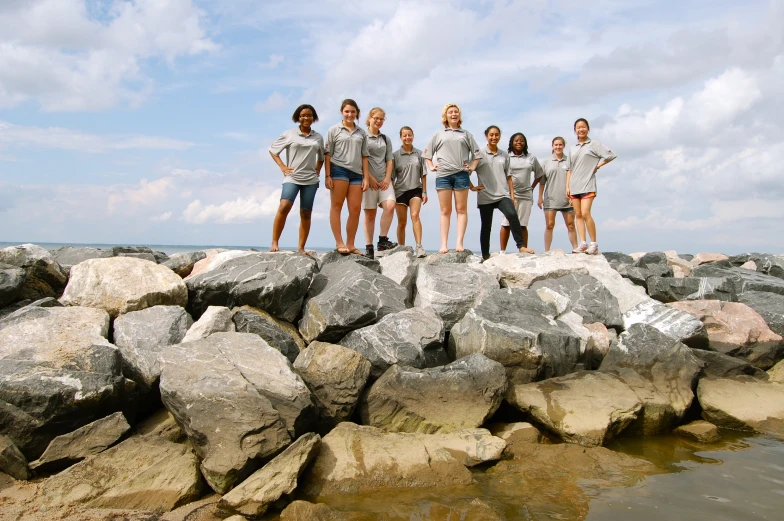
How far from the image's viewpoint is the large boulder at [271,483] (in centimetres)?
505

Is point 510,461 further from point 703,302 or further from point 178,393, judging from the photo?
point 703,302

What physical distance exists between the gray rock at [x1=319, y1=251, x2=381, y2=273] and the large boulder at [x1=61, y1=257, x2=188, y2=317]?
7.82 feet

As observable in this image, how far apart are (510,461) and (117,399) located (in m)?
4.09

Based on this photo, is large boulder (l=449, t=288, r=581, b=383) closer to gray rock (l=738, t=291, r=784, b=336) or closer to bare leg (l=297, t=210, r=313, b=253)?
bare leg (l=297, t=210, r=313, b=253)

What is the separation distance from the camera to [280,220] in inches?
378

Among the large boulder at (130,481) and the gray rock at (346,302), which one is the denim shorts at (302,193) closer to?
the gray rock at (346,302)

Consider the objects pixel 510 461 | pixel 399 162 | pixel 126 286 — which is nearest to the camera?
pixel 510 461

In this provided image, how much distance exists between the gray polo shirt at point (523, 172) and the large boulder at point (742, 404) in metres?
5.10

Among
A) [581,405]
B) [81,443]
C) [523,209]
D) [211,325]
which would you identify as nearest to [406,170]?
[523,209]

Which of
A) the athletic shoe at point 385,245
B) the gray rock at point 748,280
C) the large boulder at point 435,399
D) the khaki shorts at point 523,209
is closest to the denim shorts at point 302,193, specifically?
the athletic shoe at point 385,245

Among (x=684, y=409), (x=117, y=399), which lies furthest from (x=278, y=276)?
(x=684, y=409)

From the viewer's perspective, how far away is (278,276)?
8.27 metres

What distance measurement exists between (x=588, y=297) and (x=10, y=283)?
7.97 metres

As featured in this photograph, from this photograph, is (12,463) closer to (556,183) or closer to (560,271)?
(560,271)
